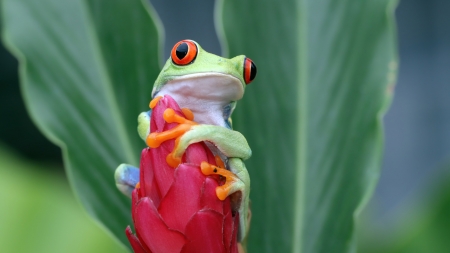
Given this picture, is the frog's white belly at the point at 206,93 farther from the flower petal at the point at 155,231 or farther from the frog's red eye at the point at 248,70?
the flower petal at the point at 155,231

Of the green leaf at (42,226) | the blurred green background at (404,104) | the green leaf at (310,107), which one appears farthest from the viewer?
the blurred green background at (404,104)

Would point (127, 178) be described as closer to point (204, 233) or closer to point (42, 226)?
point (204, 233)

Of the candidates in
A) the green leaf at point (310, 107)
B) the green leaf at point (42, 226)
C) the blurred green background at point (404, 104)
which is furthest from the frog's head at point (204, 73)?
the blurred green background at point (404, 104)

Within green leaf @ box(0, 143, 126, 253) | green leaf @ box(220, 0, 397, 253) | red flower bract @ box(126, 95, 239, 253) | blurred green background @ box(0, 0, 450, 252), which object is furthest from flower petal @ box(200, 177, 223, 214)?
blurred green background @ box(0, 0, 450, 252)

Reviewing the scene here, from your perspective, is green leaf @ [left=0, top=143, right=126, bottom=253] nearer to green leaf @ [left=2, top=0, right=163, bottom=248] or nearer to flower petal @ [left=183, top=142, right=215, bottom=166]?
green leaf @ [left=2, top=0, right=163, bottom=248]

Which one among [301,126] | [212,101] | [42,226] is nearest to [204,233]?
[212,101]

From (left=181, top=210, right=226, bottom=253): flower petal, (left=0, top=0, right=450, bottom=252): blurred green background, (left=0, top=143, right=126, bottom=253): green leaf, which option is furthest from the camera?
(left=0, top=0, right=450, bottom=252): blurred green background
